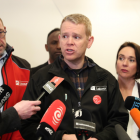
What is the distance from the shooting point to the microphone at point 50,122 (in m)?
0.75

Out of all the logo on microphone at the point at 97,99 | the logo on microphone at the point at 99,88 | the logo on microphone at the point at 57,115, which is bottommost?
the logo on microphone at the point at 97,99

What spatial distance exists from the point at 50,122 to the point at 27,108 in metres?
0.23

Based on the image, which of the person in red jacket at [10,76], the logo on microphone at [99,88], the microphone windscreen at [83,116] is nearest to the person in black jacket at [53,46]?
the person in red jacket at [10,76]

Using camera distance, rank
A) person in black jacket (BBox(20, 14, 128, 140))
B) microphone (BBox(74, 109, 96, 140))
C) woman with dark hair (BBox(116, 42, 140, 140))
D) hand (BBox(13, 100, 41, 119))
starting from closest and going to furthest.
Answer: microphone (BBox(74, 109, 96, 140)) → hand (BBox(13, 100, 41, 119)) → person in black jacket (BBox(20, 14, 128, 140)) → woman with dark hair (BBox(116, 42, 140, 140))

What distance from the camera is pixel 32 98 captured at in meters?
1.12

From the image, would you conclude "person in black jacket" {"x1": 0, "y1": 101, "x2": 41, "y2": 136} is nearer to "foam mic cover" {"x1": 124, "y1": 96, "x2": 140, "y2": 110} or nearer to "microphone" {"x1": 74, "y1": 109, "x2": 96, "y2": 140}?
"microphone" {"x1": 74, "y1": 109, "x2": 96, "y2": 140}

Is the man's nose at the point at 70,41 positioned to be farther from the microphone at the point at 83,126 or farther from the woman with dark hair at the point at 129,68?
the woman with dark hair at the point at 129,68

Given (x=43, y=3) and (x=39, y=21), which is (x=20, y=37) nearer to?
(x=39, y=21)

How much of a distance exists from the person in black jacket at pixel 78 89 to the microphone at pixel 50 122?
0.79ft

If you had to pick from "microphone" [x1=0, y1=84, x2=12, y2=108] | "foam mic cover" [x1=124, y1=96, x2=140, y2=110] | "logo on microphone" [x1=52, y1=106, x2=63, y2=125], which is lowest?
"foam mic cover" [x1=124, y1=96, x2=140, y2=110]

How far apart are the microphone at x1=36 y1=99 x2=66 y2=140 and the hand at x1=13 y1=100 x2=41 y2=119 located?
129 millimetres

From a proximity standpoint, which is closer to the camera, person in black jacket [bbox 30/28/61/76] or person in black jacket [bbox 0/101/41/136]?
person in black jacket [bbox 0/101/41/136]

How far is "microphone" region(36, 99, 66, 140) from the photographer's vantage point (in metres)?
0.75

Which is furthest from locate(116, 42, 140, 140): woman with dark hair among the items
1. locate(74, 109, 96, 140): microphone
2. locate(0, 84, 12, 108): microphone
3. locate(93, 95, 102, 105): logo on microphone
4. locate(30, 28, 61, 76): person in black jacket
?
locate(0, 84, 12, 108): microphone
